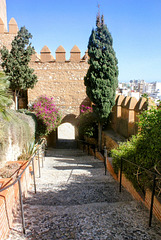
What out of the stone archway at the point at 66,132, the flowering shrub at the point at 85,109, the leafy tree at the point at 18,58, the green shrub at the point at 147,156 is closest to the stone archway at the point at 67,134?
the stone archway at the point at 66,132

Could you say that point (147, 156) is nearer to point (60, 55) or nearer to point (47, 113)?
point (47, 113)

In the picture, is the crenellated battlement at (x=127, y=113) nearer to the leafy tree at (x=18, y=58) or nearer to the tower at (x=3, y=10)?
the leafy tree at (x=18, y=58)

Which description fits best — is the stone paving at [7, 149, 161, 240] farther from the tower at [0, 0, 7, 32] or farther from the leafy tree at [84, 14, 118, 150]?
the tower at [0, 0, 7, 32]

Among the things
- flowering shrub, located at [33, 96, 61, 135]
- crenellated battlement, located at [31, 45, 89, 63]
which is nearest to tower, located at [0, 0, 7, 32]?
crenellated battlement, located at [31, 45, 89, 63]

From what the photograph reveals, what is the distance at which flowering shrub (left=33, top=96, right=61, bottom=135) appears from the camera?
1202 centimetres

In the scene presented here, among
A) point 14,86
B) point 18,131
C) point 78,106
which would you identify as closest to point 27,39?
point 14,86

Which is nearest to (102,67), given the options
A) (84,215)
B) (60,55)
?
(60,55)

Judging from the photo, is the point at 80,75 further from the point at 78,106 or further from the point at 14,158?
the point at 14,158

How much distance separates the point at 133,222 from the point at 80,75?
12.2 m

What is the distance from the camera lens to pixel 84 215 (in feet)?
10.2

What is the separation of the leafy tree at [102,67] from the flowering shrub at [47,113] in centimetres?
344

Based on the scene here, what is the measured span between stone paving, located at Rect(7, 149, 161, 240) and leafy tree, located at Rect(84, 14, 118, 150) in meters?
5.86

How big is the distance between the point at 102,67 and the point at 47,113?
4779mm

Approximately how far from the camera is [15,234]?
250 cm
